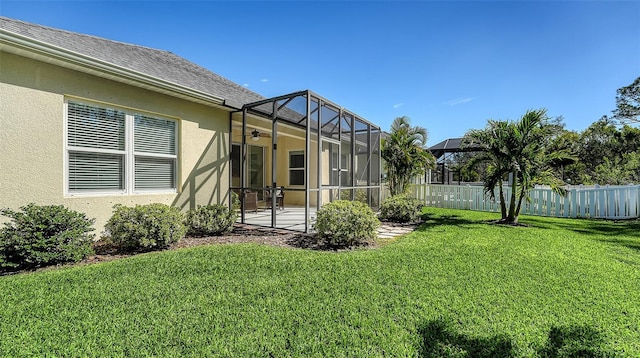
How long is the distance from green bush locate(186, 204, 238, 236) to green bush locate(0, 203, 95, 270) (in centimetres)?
216

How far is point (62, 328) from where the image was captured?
8.73 feet

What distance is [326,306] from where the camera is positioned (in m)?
3.18

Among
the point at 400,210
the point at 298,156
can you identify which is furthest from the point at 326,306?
the point at 298,156

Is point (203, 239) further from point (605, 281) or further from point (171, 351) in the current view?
point (605, 281)

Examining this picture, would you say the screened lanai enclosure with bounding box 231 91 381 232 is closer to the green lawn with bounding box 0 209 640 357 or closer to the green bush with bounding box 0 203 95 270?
the green lawn with bounding box 0 209 640 357

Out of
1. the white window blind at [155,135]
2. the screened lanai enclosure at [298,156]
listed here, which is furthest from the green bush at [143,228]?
the screened lanai enclosure at [298,156]

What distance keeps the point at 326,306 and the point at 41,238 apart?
4.60m

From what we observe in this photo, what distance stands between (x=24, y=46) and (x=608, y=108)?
35787mm

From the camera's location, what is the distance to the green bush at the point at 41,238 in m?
4.16

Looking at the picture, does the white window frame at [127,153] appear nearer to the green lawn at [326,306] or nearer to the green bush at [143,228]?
the green bush at [143,228]

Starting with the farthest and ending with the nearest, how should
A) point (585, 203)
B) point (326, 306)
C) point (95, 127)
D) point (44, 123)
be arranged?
point (585, 203) < point (95, 127) < point (44, 123) < point (326, 306)

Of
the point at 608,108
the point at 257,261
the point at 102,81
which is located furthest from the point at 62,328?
the point at 608,108

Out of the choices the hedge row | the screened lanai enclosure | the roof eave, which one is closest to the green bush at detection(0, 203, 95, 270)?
the hedge row

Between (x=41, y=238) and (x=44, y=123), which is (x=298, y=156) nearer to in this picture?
(x=44, y=123)
